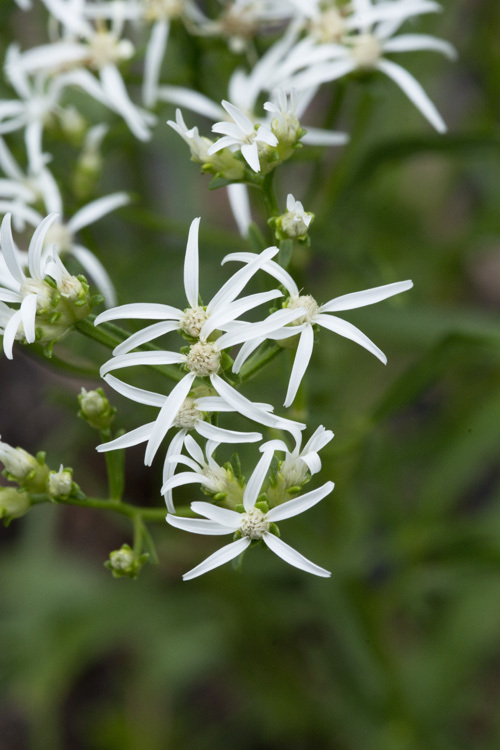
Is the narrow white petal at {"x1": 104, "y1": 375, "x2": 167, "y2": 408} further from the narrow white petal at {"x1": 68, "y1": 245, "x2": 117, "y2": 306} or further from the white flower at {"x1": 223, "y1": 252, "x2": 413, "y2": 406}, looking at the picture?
the narrow white petal at {"x1": 68, "y1": 245, "x2": 117, "y2": 306}

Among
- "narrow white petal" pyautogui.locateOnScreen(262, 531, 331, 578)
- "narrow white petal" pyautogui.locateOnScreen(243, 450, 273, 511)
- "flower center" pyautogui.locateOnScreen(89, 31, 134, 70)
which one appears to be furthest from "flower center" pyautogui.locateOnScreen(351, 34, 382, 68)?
"narrow white petal" pyautogui.locateOnScreen(262, 531, 331, 578)

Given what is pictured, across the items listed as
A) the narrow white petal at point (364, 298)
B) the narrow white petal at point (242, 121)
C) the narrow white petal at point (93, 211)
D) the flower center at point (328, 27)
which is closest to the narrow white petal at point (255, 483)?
the narrow white petal at point (364, 298)

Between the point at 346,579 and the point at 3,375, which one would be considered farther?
the point at 3,375

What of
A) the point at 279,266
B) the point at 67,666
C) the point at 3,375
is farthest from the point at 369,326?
the point at 3,375

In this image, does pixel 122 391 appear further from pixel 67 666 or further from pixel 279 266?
pixel 67 666

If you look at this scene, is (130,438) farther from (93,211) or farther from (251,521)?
(93,211)

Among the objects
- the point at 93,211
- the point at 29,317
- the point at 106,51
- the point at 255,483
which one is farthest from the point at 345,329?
the point at 106,51
